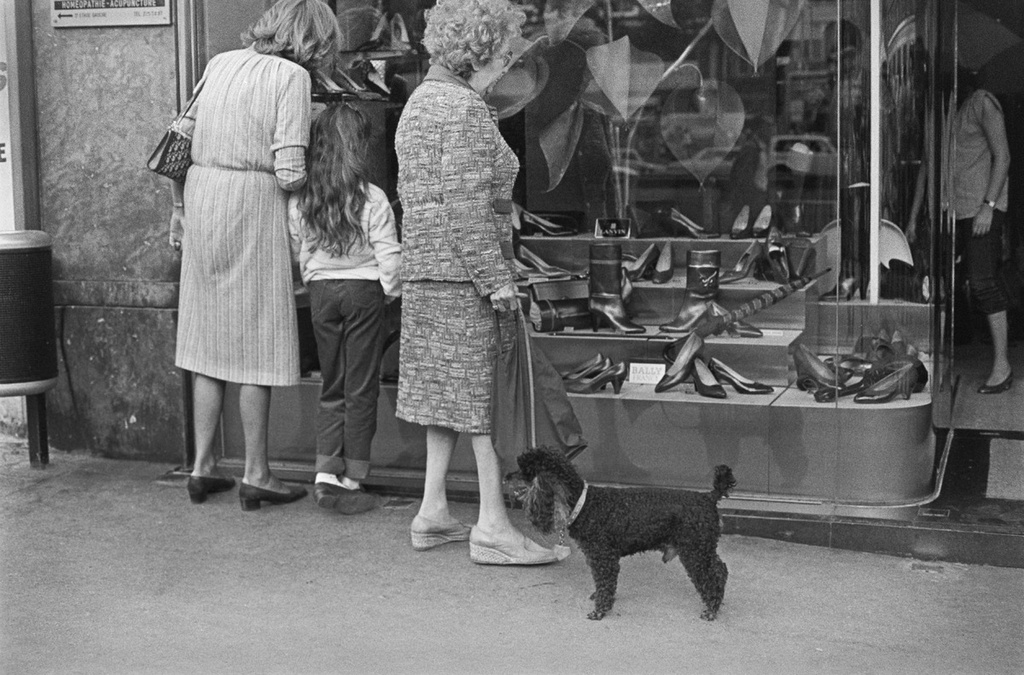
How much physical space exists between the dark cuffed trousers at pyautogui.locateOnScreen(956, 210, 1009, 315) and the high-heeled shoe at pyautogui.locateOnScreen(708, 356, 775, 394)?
9.75 ft

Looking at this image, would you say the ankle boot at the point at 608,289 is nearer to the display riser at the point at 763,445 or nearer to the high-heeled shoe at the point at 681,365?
the high-heeled shoe at the point at 681,365

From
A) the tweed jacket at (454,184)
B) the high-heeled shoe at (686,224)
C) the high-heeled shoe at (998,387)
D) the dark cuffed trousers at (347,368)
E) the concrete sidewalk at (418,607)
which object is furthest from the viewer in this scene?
the high-heeled shoe at (998,387)

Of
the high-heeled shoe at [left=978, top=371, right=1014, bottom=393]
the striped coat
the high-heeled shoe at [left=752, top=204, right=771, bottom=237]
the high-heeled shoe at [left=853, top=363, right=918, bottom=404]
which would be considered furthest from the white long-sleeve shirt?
the high-heeled shoe at [left=978, top=371, right=1014, bottom=393]

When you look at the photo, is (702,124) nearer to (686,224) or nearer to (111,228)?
(686,224)

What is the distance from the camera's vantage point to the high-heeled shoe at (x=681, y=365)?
601cm

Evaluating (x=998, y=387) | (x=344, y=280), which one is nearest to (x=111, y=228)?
(x=344, y=280)

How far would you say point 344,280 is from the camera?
572 centimetres

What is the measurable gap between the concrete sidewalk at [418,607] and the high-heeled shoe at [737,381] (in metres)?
0.73

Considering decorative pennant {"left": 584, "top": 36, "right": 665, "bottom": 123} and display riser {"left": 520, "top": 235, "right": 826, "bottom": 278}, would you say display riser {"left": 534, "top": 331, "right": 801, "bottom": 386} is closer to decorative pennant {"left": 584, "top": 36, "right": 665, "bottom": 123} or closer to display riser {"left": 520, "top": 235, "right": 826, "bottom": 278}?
display riser {"left": 520, "top": 235, "right": 826, "bottom": 278}

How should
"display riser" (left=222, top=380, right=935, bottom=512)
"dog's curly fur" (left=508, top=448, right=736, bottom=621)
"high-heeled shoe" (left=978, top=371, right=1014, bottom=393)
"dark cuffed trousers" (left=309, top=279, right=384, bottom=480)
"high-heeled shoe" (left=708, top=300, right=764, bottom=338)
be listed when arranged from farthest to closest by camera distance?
"high-heeled shoe" (left=978, top=371, right=1014, bottom=393), "high-heeled shoe" (left=708, top=300, right=764, bottom=338), "dark cuffed trousers" (left=309, top=279, right=384, bottom=480), "display riser" (left=222, top=380, right=935, bottom=512), "dog's curly fur" (left=508, top=448, right=736, bottom=621)

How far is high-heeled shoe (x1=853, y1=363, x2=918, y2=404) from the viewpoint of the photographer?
570cm

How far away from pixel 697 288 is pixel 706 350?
0.32 m

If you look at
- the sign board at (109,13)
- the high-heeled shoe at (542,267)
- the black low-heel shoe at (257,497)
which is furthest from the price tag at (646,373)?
the sign board at (109,13)

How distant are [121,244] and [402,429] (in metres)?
1.64
